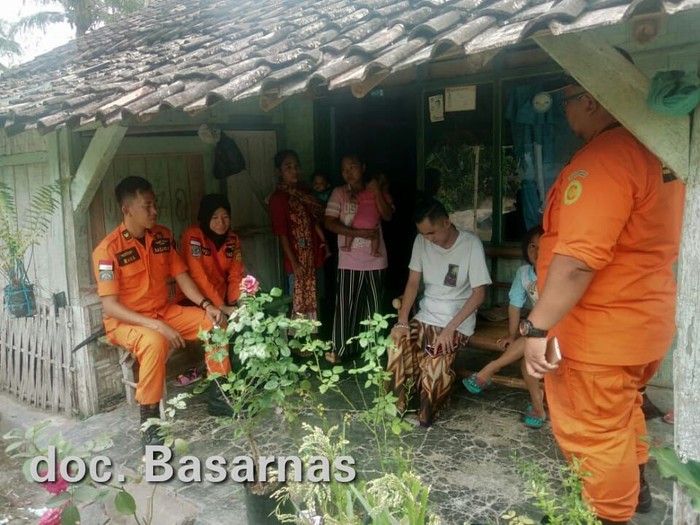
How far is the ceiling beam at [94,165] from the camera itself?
4.07 meters

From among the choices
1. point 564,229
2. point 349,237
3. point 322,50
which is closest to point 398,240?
point 349,237

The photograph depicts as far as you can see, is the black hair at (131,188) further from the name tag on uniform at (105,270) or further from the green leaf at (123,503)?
the green leaf at (123,503)

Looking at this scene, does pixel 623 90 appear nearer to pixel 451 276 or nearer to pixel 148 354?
pixel 451 276

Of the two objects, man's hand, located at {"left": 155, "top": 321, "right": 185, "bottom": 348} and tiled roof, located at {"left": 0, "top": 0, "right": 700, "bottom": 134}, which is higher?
tiled roof, located at {"left": 0, "top": 0, "right": 700, "bottom": 134}

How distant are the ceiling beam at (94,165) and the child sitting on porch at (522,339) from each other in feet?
9.47

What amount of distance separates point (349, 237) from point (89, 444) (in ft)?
9.98

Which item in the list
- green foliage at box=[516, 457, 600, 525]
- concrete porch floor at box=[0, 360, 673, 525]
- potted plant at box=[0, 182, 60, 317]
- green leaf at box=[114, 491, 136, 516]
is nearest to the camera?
green foliage at box=[516, 457, 600, 525]

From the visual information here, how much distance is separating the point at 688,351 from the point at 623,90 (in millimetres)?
1058

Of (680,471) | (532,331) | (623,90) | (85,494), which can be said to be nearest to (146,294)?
(85,494)

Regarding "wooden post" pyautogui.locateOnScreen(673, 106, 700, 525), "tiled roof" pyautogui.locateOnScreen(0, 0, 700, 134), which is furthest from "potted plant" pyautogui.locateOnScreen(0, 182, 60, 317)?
"wooden post" pyautogui.locateOnScreen(673, 106, 700, 525)

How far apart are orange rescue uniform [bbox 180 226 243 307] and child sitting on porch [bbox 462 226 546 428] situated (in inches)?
Answer: 80.8

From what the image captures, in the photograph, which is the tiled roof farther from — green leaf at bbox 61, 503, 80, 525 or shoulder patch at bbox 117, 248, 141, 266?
green leaf at bbox 61, 503, 80, 525

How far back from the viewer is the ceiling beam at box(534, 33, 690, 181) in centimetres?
220

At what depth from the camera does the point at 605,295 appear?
2553 mm
